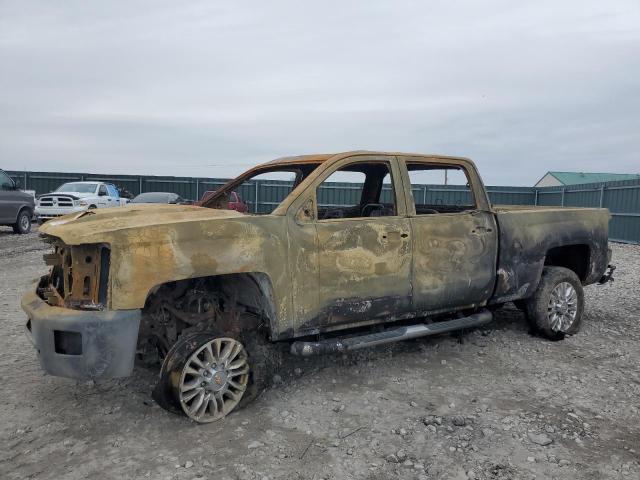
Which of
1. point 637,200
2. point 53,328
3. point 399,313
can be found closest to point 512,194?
point 637,200

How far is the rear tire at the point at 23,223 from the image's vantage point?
15.5m

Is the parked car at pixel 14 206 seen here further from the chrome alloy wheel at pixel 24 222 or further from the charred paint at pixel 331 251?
the charred paint at pixel 331 251

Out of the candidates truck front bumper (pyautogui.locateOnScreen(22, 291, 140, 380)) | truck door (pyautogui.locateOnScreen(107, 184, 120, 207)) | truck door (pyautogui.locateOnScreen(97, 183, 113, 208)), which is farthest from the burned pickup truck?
truck door (pyautogui.locateOnScreen(107, 184, 120, 207))

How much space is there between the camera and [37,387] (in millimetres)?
4047

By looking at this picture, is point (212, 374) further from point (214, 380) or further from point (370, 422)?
point (370, 422)

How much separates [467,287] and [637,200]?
16096 mm

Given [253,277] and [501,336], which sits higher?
[253,277]

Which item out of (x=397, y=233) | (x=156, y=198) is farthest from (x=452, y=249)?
(x=156, y=198)

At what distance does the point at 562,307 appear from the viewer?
550 centimetres

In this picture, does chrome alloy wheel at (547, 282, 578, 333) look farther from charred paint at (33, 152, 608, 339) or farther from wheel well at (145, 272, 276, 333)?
wheel well at (145, 272, 276, 333)

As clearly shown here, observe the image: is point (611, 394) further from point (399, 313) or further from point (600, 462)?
point (399, 313)

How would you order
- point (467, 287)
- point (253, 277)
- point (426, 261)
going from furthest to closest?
1. point (467, 287)
2. point (426, 261)
3. point (253, 277)

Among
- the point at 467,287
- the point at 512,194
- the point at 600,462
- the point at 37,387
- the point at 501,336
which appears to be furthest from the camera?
the point at 512,194

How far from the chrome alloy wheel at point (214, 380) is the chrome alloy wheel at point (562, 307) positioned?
3.51m
